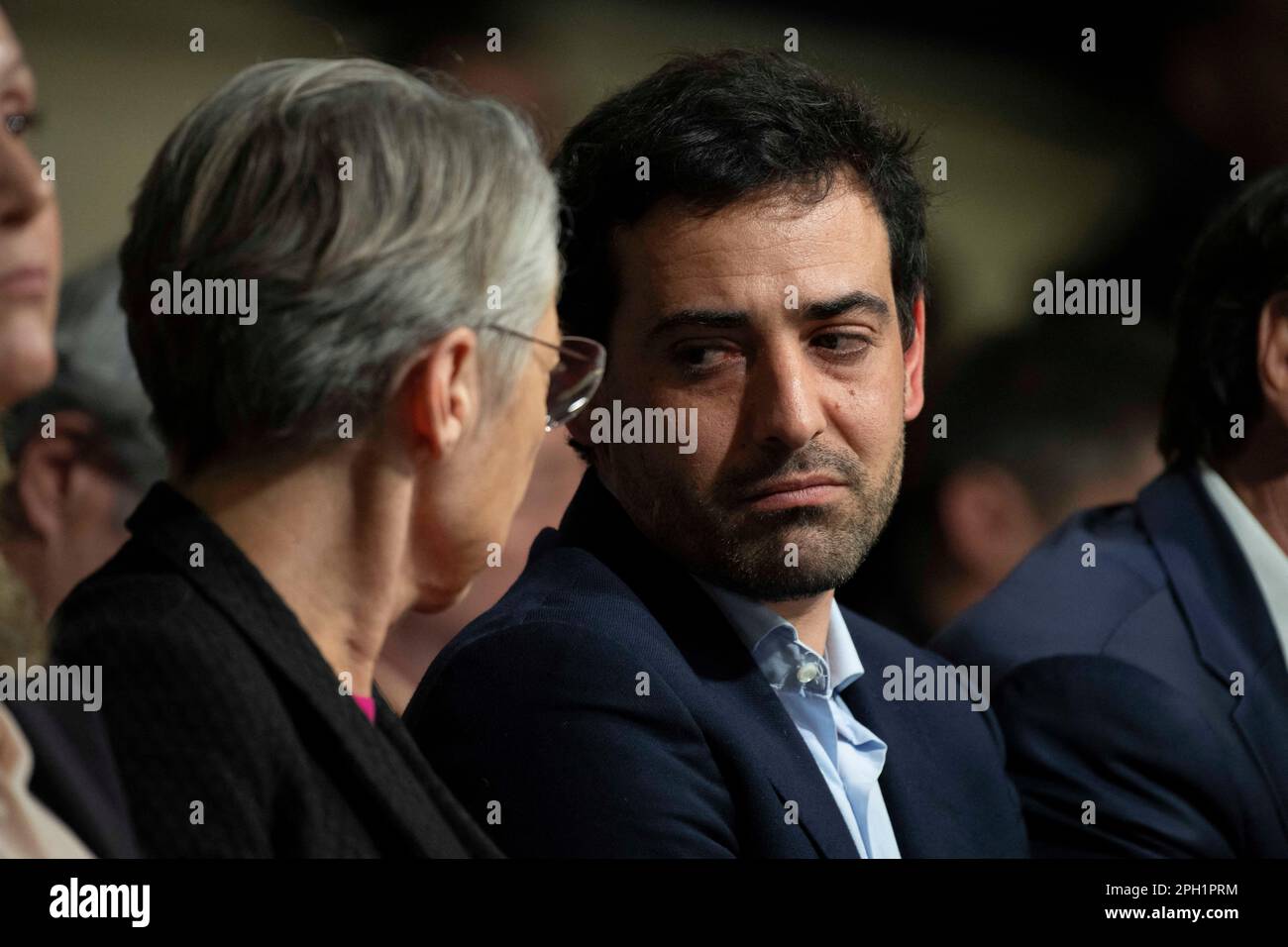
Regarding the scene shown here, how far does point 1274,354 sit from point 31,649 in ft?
6.34

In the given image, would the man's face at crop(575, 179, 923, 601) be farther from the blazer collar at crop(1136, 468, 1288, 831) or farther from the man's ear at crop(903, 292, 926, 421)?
the blazer collar at crop(1136, 468, 1288, 831)

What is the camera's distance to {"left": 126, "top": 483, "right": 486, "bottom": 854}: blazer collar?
154 cm

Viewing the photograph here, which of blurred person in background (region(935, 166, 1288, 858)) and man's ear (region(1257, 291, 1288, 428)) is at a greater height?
man's ear (region(1257, 291, 1288, 428))

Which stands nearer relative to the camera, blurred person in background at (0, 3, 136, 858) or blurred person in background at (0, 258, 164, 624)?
blurred person in background at (0, 3, 136, 858)

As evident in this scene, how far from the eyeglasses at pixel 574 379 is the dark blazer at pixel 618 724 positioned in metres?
0.29

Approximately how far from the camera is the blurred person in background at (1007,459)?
119 inches

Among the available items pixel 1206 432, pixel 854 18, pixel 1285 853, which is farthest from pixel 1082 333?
pixel 1285 853

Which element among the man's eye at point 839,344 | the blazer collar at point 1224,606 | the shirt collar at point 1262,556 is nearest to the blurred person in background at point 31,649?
the man's eye at point 839,344

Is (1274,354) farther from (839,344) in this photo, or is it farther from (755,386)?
(755,386)

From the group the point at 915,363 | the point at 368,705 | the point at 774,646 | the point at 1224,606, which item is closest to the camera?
the point at 368,705

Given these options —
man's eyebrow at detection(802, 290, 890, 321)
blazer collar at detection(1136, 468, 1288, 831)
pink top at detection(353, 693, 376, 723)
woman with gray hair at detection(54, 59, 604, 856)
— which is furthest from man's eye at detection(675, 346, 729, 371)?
blazer collar at detection(1136, 468, 1288, 831)

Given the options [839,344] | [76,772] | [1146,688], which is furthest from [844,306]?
[76,772]

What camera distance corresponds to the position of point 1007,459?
10.5 feet

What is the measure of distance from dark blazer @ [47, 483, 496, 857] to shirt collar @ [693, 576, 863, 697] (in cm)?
64
